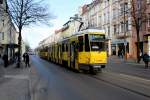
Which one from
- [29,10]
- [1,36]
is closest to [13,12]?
[29,10]

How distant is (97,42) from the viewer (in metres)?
29.4

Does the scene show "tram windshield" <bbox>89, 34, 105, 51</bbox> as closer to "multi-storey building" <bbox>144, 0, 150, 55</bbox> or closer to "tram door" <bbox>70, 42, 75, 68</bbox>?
"tram door" <bbox>70, 42, 75, 68</bbox>

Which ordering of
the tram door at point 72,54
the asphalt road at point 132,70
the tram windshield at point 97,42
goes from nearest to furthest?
1. the asphalt road at point 132,70
2. the tram windshield at point 97,42
3. the tram door at point 72,54

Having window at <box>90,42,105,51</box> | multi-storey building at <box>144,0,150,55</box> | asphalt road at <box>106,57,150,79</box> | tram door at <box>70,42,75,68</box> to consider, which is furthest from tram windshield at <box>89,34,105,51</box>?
multi-storey building at <box>144,0,150,55</box>

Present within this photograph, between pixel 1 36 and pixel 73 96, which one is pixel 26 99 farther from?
pixel 1 36

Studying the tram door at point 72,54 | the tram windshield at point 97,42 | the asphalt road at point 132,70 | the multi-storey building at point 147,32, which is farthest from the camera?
the multi-storey building at point 147,32

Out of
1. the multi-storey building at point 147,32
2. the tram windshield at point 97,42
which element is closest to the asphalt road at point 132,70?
the tram windshield at point 97,42

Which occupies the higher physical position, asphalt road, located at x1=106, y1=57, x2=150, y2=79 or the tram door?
the tram door

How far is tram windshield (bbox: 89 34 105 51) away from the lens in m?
29.3

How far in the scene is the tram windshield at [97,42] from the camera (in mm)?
29266

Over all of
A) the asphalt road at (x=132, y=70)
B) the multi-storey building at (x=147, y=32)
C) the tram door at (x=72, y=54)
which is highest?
the multi-storey building at (x=147, y=32)

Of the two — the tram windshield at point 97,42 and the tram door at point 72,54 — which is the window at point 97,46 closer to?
the tram windshield at point 97,42

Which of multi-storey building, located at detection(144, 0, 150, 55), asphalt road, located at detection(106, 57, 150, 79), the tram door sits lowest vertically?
asphalt road, located at detection(106, 57, 150, 79)

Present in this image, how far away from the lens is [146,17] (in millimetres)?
57312
